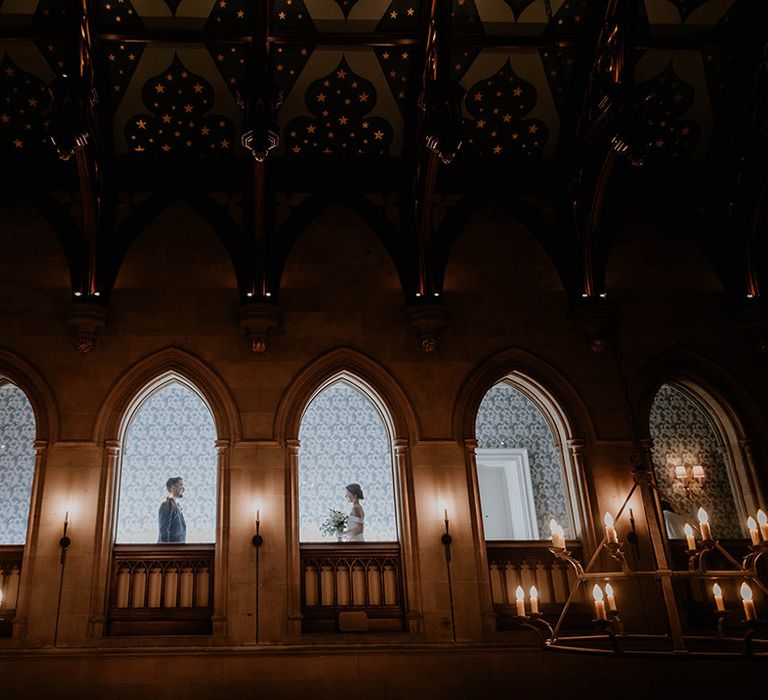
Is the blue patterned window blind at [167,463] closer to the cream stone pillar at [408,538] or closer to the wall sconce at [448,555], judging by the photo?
the cream stone pillar at [408,538]

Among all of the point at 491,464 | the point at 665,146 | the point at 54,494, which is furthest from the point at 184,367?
the point at 665,146

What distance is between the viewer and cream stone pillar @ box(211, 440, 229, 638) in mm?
8867

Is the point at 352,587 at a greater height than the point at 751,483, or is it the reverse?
the point at 751,483

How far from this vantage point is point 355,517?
32.7 feet

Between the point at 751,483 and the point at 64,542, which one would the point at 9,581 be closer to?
the point at 64,542

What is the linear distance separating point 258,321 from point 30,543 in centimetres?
389

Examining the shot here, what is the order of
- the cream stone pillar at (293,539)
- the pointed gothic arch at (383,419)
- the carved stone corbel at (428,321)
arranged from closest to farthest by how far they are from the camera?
the cream stone pillar at (293,539) → the pointed gothic arch at (383,419) → the carved stone corbel at (428,321)

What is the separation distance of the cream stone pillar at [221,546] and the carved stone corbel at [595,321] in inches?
204

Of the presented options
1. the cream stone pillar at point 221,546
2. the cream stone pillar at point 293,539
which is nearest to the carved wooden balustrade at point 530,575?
the cream stone pillar at point 293,539

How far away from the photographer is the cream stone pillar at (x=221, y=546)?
349 inches

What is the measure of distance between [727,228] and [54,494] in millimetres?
10198

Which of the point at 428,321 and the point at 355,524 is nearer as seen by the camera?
the point at 355,524

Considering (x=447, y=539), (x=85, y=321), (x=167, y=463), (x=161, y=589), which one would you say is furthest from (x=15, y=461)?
(x=447, y=539)

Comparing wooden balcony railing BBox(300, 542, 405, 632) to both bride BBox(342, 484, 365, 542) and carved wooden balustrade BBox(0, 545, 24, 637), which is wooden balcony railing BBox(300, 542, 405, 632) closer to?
bride BBox(342, 484, 365, 542)
